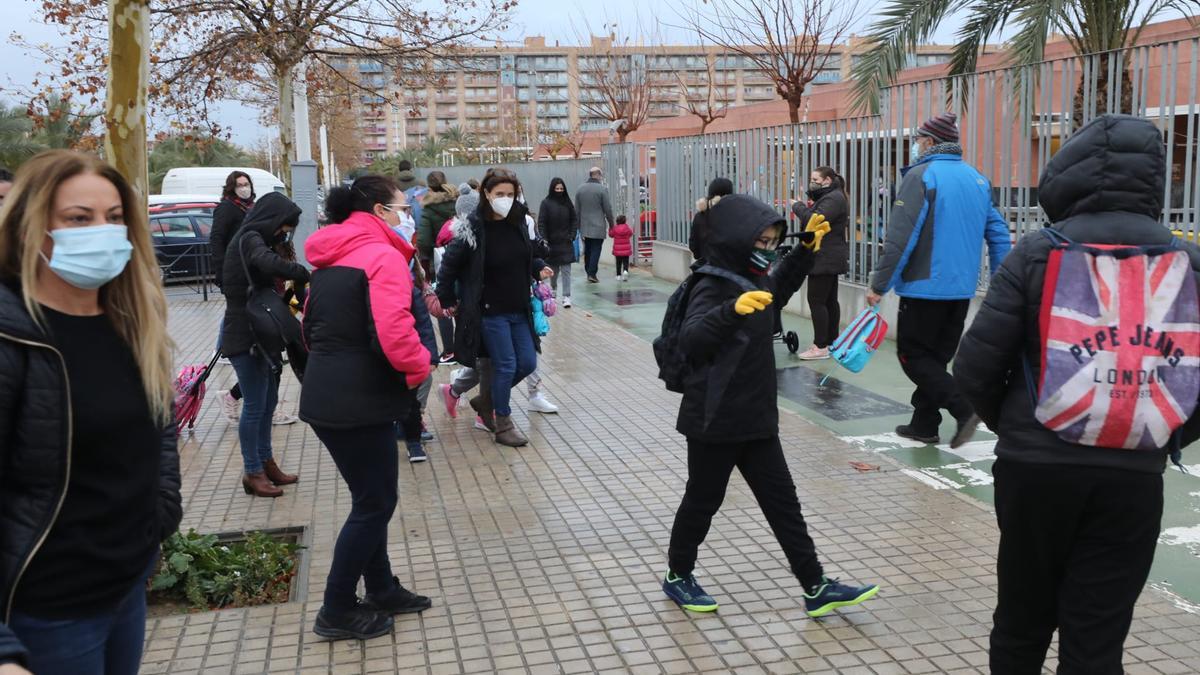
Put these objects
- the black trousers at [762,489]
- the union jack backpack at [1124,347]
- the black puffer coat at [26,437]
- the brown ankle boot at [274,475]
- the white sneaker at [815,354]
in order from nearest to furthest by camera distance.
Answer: the black puffer coat at [26,437] → the union jack backpack at [1124,347] → the black trousers at [762,489] → the brown ankle boot at [274,475] → the white sneaker at [815,354]

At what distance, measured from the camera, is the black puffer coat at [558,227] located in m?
13.6

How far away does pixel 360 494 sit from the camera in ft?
13.4

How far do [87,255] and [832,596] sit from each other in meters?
3.03

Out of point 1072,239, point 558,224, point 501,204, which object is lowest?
point 558,224

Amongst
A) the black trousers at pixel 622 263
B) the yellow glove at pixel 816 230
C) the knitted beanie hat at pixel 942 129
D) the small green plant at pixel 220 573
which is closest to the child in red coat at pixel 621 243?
the black trousers at pixel 622 263

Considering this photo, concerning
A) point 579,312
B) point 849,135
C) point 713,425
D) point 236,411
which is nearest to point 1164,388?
point 713,425

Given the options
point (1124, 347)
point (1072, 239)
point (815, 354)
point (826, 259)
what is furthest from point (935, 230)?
point (1124, 347)

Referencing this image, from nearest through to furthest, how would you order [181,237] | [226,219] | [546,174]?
[226,219]
[181,237]
[546,174]

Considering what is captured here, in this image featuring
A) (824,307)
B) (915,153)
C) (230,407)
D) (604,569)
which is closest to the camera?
(604,569)

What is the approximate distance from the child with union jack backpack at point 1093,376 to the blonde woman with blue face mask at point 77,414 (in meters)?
2.14

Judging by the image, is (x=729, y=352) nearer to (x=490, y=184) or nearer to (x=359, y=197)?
(x=359, y=197)

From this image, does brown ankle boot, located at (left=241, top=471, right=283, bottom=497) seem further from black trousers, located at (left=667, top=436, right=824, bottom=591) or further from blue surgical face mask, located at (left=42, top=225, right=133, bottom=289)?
blue surgical face mask, located at (left=42, top=225, right=133, bottom=289)

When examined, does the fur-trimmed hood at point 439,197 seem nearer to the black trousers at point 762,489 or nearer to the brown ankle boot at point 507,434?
the brown ankle boot at point 507,434

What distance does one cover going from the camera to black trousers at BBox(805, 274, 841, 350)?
9.89 meters
